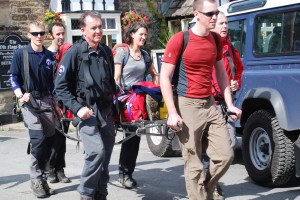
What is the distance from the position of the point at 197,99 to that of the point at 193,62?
0.33 m

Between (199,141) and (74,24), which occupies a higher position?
(74,24)

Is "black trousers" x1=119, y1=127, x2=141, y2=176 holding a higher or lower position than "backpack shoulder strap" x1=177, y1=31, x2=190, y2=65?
lower

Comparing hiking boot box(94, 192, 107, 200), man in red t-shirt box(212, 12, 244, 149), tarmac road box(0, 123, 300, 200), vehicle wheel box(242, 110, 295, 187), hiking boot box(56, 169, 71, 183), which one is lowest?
tarmac road box(0, 123, 300, 200)

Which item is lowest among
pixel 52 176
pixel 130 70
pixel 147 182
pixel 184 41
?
pixel 147 182

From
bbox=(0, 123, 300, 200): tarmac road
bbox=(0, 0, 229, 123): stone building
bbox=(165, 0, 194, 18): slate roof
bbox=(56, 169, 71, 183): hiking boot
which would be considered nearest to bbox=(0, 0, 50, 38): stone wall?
bbox=(0, 0, 229, 123): stone building

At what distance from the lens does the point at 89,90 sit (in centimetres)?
502

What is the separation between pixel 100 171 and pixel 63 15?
34.9 ft

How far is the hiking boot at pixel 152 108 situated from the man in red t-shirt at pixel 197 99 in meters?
0.75

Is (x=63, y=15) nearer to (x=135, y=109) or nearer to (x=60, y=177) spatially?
(x=60, y=177)

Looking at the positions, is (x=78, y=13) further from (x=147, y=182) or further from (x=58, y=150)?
(x=147, y=182)

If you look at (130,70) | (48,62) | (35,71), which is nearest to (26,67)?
(35,71)

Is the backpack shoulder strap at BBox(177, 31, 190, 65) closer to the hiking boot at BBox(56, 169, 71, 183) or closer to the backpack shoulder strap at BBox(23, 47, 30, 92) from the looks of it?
the backpack shoulder strap at BBox(23, 47, 30, 92)

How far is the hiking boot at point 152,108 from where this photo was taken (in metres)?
5.56

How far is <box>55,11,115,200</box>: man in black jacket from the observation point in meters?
5.00
